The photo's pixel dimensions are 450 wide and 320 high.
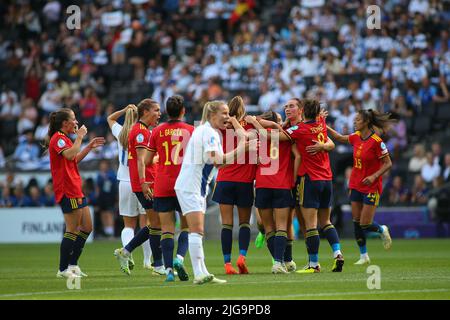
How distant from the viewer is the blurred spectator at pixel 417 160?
24953mm

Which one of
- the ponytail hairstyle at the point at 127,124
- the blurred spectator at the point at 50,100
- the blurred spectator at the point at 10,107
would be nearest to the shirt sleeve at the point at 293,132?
the ponytail hairstyle at the point at 127,124

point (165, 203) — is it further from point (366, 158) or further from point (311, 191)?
point (366, 158)

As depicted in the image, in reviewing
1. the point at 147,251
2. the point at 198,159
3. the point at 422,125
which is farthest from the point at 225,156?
the point at 422,125

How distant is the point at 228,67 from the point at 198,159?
17720 mm

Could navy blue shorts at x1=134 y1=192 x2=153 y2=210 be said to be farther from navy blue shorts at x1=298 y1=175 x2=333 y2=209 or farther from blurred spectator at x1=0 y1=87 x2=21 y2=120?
blurred spectator at x1=0 y1=87 x2=21 y2=120

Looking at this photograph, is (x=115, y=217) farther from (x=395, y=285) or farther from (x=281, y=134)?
(x=395, y=285)

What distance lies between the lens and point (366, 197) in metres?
15.8

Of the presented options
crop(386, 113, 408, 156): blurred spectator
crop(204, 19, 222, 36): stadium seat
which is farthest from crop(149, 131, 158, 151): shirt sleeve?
crop(204, 19, 222, 36): stadium seat

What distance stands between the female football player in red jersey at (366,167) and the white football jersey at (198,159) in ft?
14.7

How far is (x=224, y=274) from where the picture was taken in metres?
13.6

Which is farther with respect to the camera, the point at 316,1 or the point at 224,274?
the point at 316,1

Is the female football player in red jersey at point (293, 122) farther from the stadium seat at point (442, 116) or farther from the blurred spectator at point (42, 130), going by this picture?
the blurred spectator at point (42, 130)
